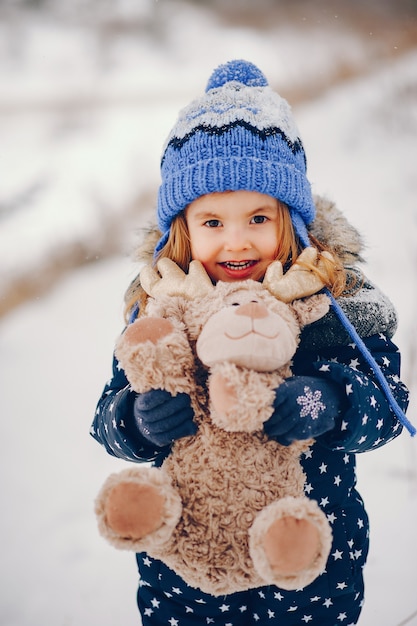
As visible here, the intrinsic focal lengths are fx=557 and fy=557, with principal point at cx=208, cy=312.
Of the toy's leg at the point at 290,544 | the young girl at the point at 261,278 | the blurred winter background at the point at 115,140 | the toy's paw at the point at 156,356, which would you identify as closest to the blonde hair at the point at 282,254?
the young girl at the point at 261,278

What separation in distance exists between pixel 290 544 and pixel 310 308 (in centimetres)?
32

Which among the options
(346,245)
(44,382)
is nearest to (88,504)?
(44,382)

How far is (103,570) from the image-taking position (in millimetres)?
1644

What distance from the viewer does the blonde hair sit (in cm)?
86

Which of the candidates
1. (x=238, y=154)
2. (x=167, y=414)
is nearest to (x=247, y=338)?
(x=167, y=414)

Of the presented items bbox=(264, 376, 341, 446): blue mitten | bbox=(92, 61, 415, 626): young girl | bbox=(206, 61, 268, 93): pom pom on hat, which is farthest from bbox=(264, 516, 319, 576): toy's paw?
bbox=(206, 61, 268, 93): pom pom on hat

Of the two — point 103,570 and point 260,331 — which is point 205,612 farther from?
point 103,570

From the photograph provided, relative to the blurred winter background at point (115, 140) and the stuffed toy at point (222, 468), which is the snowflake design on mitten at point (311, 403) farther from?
the blurred winter background at point (115, 140)

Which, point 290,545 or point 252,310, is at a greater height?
point 252,310

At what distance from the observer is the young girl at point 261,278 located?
2.83 ft

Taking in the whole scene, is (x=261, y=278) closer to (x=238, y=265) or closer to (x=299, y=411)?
(x=238, y=265)

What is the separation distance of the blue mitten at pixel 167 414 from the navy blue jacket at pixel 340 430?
0.10 meters

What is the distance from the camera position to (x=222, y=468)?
0.69 m

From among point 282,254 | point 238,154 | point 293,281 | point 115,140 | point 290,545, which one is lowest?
point 290,545
